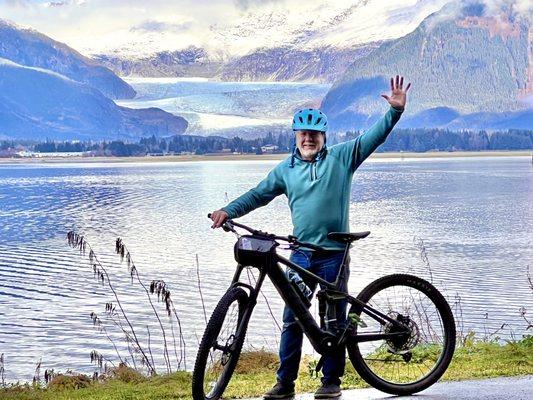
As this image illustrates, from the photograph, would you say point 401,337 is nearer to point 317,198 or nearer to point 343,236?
point 343,236

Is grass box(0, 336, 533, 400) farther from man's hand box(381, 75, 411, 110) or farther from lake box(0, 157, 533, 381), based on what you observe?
lake box(0, 157, 533, 381)

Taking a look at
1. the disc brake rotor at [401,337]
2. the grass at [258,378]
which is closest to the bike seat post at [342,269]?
the disc brake rotor at [401,337]

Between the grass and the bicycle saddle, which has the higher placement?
the bicycle saddle

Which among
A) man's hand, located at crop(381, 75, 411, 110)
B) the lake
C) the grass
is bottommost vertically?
the lake

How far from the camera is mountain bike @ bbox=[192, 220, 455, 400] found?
233 inches

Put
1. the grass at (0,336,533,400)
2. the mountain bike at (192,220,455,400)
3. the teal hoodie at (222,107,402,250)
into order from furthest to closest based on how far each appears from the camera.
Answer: the grass at (0,336,533,400)
the teal hoodie at (222,107,402,250)
the mountain bike at (192,220,455,400)

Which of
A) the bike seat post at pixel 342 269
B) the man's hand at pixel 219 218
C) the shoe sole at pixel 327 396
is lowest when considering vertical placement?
the shoe sole at pixel 327 396

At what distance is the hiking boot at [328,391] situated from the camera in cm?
643

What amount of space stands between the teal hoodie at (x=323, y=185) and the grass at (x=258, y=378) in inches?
48.2

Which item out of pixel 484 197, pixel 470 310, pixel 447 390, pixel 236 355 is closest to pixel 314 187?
pixel 236 355

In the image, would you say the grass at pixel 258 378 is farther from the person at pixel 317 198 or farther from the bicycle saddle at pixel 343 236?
the bicycle saddle at pixel 343 236

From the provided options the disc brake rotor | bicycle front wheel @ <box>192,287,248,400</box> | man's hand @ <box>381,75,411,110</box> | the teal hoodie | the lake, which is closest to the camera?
bicycle front wheel @ <box>192,287,248,400</box>

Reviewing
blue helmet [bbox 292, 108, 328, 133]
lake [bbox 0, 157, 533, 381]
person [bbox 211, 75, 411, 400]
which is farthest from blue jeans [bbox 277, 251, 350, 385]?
lake [bbox 0, 157, 533, 381]

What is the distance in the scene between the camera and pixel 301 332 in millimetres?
6504
